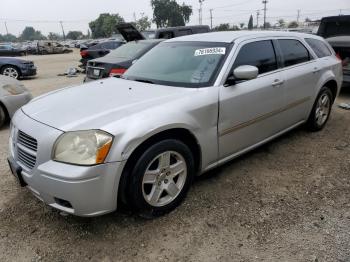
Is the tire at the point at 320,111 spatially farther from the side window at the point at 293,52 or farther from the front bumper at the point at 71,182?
the front bumper at the point at 71,182

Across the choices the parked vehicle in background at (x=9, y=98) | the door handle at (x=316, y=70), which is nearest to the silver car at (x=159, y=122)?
the door handle at (x=316, y=70)

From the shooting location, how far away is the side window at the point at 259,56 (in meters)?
3.89

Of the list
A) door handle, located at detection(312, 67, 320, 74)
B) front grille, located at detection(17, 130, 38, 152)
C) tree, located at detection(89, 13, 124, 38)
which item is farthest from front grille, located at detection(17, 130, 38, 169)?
tree, located at detection(89, 13, 124, 38)

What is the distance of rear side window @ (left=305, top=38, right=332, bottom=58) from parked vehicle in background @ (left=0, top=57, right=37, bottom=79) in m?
11.3

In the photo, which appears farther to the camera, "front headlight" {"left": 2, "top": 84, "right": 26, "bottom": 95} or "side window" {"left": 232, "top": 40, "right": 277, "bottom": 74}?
"front headlight" {"left": 2, "top": 84, "right": 26, "bottom": 95}

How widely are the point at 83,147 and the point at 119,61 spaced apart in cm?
570

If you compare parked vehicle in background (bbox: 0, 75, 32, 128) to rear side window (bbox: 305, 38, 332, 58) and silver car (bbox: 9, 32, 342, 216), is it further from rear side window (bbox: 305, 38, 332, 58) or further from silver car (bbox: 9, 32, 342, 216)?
rear side window (bbox: 305, 38, 332, 58)

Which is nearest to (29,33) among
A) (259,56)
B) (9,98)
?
(9,98)

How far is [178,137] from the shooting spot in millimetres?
3283

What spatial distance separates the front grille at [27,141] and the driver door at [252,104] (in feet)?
5.67

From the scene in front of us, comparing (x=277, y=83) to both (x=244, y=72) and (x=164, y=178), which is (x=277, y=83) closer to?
(x=244, y=72)

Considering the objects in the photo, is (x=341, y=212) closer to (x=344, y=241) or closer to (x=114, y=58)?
(x=344, y=241)

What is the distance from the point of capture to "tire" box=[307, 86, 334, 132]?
17.3 ft

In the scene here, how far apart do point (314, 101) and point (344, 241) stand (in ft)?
8.79
